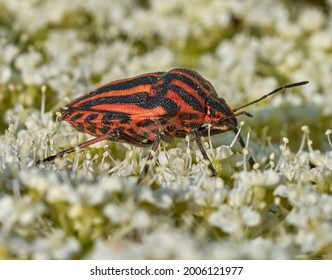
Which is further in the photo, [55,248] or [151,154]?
[151,154]

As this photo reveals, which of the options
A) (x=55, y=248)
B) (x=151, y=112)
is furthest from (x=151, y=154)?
(x=55, y=248)

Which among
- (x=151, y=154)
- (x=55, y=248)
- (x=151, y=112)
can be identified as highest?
(x=151, y=112)

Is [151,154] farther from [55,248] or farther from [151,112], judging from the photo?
[55,248]

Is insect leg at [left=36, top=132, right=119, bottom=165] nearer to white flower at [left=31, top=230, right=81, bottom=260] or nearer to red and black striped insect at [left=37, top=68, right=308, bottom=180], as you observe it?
red and black striped insect at [left=37, top=68, right=308, bottom=180]

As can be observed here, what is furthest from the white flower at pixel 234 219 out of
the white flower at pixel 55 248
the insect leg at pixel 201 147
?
the white flower at pixel 55 248

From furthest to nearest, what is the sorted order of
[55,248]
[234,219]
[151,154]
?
[151,154] → [234,219] → [55,248]

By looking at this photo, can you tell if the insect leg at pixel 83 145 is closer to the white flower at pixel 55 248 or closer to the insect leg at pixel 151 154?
the insect leg at pixel 151 154

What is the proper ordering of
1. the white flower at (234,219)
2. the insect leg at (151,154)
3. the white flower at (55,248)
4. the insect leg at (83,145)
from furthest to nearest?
the insect leg at (83,145) < the insect leg at (151,154) < the white flower at (234,219) < the white flower at (55,248)

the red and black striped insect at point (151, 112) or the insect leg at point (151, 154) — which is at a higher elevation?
the red and black striped insect at point (151, 112)
